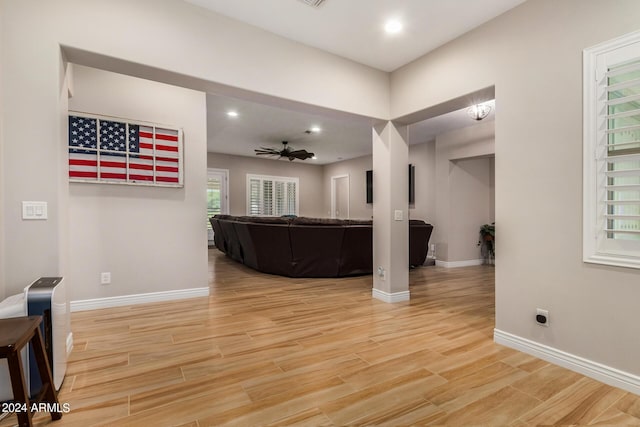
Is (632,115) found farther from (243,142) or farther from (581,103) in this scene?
(243,142)

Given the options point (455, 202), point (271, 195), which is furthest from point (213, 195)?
point (455, 202)

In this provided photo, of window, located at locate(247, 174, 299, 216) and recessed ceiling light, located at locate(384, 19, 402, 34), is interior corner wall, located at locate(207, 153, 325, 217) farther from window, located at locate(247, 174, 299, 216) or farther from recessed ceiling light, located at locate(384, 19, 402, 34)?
recessed ceiling light, located at locate(384, 19, 402, 34)

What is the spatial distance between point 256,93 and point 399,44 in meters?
1.53

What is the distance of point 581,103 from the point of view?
2088mm

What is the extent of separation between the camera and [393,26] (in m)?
2.78

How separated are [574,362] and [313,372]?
1806 millimetres

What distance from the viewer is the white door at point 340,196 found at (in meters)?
9.77

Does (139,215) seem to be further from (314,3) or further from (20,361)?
(314,3)

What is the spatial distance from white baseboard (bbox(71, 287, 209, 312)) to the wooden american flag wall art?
1.31 metres

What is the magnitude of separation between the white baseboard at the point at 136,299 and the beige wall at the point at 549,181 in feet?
11.0

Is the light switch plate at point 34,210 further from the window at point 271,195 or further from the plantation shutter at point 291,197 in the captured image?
the plantation shutter at point 291,197

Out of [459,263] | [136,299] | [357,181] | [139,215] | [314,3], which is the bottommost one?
[459,263]

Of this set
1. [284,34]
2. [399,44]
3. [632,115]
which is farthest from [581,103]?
[284,34]

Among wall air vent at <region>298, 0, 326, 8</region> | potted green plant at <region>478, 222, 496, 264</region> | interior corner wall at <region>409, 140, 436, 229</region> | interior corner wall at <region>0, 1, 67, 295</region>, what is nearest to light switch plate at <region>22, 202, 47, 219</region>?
interior corner wall at <region>0, 1, 67, 295</region>
